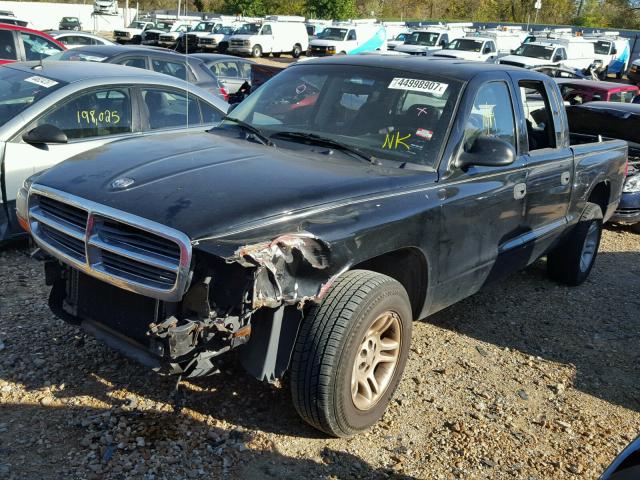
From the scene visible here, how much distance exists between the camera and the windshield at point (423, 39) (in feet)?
110

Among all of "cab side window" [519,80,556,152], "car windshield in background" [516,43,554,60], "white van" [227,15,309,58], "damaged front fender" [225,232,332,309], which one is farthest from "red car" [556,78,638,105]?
"white van" [227,15,309,58]

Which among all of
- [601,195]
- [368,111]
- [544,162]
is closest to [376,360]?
[368,111]

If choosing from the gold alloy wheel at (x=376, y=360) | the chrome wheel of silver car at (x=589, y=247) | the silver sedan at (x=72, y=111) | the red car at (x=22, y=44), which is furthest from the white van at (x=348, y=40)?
the gold alloy wheel at (x=376, y=360)

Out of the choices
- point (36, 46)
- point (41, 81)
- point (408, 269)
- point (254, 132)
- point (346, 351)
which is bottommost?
point (36, 46)

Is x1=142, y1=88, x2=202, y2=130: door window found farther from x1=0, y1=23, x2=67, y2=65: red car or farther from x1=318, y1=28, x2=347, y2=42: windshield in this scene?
x1=318, y1=28, x2=347, y2=42: windshield

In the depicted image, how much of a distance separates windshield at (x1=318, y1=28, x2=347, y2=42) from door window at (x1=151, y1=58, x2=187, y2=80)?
79.9 ft

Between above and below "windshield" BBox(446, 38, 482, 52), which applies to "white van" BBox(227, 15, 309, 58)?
below

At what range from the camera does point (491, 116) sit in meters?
4.53

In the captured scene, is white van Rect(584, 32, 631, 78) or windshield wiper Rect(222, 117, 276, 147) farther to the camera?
white van Rect(584, 32, 631, 78)

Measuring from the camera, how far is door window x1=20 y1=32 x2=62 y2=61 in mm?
12781

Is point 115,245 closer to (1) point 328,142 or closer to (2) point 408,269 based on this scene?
(1) point 328,142

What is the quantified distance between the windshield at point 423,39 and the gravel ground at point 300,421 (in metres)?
30.3

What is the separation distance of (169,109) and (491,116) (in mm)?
3442

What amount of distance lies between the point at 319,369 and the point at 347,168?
3.87 ft
